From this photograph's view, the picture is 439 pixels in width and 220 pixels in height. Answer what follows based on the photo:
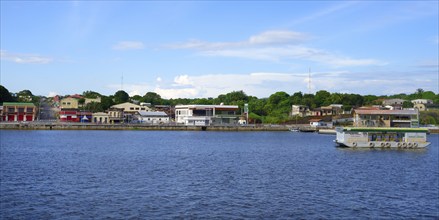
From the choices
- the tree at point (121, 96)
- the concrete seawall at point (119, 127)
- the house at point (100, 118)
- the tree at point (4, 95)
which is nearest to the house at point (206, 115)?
the concrete seawall at point (119, 127)

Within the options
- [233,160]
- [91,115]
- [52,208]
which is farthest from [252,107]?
[52,208]

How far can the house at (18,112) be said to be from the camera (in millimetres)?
125500

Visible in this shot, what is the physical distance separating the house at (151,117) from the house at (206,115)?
6742 millimetres

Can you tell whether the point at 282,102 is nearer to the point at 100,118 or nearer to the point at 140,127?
the point at 140,127

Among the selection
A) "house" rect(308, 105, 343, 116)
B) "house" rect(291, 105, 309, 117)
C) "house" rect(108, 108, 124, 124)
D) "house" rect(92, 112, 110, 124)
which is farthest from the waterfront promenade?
"house" rect(291, 105, 309, 117)

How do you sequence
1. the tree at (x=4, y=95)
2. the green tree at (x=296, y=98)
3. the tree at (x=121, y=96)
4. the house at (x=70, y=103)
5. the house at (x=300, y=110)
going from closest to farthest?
1. the tree at (x=4, y=95)
2. the house at (x=70, y=103)
3. the house at (x=300, y=110)
4. the green tree at (x=296, y=98)
5. the tree at (x=121, y=96)

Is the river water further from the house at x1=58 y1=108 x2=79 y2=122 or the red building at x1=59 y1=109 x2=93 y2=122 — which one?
the house at x1=58 y1=108 x2=79 y2=122

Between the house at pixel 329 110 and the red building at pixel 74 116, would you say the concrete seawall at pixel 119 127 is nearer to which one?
the red building at pixel 74 116

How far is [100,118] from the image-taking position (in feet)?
436

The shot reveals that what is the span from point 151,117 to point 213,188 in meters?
113

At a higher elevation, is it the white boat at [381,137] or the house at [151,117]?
the house at [151,117]

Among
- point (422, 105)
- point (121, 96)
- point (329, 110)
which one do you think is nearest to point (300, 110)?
point (329, 110)

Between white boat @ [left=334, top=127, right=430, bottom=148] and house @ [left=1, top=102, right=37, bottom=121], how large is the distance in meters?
93.5

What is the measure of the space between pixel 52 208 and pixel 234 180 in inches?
526
